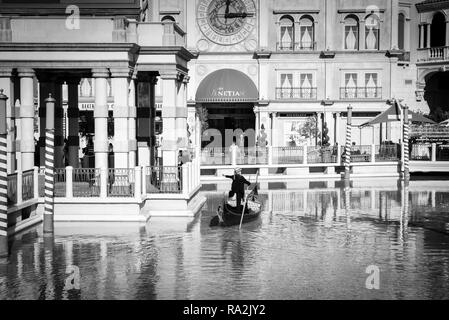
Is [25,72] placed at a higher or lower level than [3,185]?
higher

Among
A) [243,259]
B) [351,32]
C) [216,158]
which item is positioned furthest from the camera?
[351,32]

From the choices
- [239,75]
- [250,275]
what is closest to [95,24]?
[250,275]

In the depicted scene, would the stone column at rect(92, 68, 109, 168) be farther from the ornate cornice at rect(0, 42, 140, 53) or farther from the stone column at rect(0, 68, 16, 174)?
the stone column at rect(0, 68, 16, 174)

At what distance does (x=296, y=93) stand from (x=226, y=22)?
727cm

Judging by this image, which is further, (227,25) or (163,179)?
(227,25)

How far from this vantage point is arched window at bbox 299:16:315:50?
2223 inches

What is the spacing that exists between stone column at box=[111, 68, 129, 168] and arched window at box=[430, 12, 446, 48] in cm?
3562

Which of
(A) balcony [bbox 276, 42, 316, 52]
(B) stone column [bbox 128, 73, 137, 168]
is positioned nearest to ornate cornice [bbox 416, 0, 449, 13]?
(A) balcony [bbox 276, 42, 316, 52]

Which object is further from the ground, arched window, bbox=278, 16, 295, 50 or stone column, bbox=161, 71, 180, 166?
arched window, bbox=278, 16, 295, 50

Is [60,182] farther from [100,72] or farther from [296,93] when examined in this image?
[296,93]

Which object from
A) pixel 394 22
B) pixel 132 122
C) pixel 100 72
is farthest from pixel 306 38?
pixel 100 72

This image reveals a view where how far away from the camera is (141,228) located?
23.9 m

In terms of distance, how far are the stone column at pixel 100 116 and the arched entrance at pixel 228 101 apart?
28732 millimetres

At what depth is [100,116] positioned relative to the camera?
2594 centimetres
